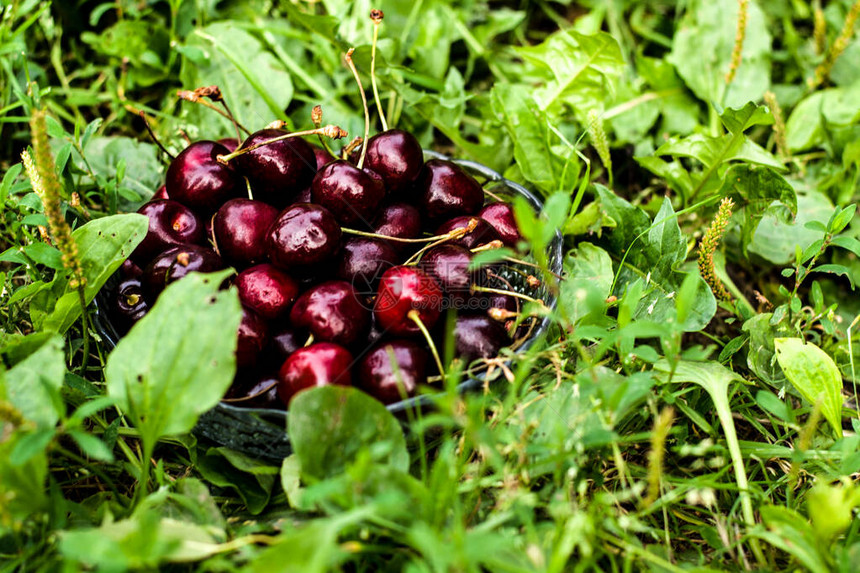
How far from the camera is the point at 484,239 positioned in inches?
66.7

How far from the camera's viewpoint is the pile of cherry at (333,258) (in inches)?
57.1

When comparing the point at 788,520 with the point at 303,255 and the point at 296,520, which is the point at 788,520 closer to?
the point at 296,520

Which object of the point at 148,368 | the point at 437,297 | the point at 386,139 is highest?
the point at 386,139

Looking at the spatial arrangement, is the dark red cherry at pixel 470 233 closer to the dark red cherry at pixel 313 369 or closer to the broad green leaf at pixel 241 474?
the dark red cherry at pixel 313 369

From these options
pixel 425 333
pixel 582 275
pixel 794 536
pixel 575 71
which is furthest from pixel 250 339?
pixel 575 71

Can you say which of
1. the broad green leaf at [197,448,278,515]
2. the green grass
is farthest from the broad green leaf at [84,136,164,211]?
the broad green leaf at [197,448,278,515]

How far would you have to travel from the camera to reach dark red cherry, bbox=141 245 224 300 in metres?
1.52

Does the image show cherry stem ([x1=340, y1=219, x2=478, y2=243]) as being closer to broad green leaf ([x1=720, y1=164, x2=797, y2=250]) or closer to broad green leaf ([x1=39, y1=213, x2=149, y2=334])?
broad green leaf ([x1=39, y1=213, x2=149, y2=334])

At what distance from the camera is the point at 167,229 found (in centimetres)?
167

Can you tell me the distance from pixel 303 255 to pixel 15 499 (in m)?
0.72

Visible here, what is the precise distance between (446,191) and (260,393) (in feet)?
2.33

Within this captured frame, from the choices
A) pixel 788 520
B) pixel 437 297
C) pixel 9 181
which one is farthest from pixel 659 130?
pixel 9 181

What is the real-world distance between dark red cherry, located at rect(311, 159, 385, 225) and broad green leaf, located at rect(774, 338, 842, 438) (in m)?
1.08

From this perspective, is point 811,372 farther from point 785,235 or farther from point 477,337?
point 477,337
